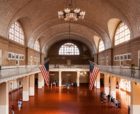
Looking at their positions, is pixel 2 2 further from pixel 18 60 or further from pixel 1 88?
pixel 18 60

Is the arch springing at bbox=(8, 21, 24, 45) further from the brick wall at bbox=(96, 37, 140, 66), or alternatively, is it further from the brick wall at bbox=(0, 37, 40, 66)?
the brick wall at bbox=(96, 37, 140, 66)

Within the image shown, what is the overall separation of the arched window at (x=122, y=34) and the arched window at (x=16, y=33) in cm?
1312

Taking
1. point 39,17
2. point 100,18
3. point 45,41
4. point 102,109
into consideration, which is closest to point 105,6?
point 100,18

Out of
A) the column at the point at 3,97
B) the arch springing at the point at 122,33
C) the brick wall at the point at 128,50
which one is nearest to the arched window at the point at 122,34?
the arch springing at the point at 122,33

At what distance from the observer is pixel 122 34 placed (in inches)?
1128

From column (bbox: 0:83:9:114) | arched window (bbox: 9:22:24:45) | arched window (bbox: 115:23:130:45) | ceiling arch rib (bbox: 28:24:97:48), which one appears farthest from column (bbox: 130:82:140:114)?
ceiling arch rib (bbox: 28:24:97:48)

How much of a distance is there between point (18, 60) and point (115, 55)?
13.2m

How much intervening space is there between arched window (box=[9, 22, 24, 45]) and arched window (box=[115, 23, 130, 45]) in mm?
13123

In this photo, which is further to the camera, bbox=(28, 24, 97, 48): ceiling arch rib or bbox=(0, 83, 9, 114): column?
bbox=(28, 24, 97, 48): ceiling arch rib

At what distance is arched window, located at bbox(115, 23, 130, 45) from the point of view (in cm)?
2681

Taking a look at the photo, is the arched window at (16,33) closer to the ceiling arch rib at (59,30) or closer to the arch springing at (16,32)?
the arch springing at (16,32)

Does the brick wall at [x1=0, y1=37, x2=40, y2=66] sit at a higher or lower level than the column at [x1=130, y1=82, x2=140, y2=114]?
higher

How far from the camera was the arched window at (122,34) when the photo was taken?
2681 centimetres

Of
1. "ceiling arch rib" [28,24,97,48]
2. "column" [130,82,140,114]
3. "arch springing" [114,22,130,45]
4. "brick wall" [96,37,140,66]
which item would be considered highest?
"ceiling arch rib" [28,24,97,48]
